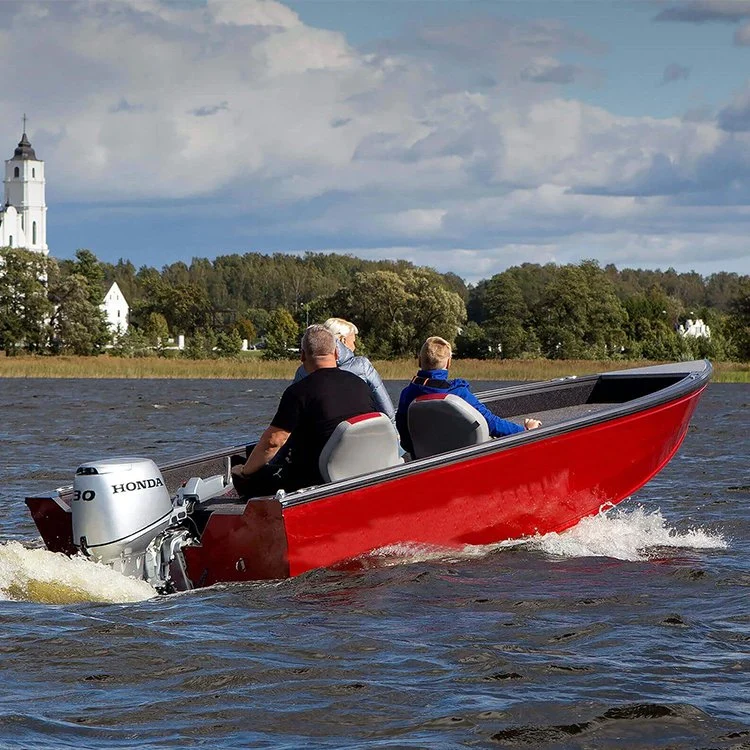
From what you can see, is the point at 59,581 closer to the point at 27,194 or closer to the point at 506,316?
the point at 506,316

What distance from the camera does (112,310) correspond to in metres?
103

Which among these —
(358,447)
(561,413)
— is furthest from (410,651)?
(561,413)

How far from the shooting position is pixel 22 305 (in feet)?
239

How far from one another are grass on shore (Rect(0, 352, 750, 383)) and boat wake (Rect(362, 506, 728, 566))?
3649 centimetres

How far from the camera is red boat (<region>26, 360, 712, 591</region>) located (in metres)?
6.82

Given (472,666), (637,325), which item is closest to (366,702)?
(472,666)

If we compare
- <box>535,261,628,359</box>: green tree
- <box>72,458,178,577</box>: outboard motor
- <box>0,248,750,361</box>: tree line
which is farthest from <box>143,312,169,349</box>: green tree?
<box>72,458,178,577</box>: outboard motor

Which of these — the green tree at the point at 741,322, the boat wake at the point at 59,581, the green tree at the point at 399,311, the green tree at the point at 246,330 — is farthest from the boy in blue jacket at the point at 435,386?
the green tree at the point at 246,330

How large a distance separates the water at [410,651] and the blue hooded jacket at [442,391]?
2.58 ft

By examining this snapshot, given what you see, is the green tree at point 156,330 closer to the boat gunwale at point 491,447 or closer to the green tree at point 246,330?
the green tree at point 246,330

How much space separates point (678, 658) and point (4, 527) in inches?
231

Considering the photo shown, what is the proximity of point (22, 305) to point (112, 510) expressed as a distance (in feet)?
225

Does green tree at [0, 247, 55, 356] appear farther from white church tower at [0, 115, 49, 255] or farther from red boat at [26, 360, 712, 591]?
red boat at [26, 360, 712, 591]

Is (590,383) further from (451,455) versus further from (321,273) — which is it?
(321,273)
